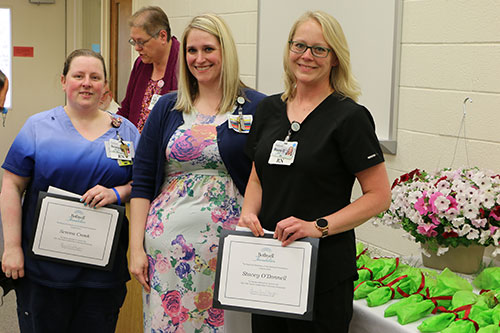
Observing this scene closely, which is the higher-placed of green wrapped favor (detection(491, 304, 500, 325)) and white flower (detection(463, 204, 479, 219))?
white flower (detection(463, 204, 479, 219))

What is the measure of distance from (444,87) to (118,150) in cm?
138

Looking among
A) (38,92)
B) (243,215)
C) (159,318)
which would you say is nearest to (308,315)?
(243,215)

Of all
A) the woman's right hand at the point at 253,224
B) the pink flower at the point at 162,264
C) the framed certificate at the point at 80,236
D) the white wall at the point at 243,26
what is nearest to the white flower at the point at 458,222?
the woman's right hand at the point at 253,224

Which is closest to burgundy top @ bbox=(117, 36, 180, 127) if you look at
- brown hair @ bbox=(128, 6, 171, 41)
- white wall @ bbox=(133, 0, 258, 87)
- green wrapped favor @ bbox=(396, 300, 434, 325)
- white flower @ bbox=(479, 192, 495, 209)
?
brown hair @ bbox=(128, 6, 171, 41)

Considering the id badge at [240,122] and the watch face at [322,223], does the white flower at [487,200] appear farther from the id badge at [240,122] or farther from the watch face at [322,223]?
the id badge at [240,122]

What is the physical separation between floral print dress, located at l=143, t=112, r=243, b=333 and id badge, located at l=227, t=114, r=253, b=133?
0.14 feet

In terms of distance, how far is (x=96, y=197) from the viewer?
6.79 ft

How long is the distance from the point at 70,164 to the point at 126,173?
0.19 m

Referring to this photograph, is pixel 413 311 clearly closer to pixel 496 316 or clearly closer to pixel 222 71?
pixel 496 316

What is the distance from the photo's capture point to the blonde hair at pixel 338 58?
1640mm

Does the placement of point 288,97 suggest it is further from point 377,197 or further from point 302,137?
point 377,197

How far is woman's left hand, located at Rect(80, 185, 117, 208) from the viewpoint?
207 cm

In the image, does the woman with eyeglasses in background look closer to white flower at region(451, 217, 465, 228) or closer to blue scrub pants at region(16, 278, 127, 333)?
blue scrub pants at region(16, 278, 127, 333)

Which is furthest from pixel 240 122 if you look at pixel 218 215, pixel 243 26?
pixel 243 26
